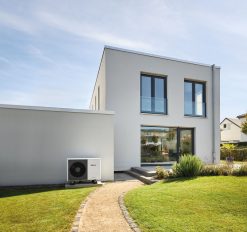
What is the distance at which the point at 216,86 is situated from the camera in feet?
55.3

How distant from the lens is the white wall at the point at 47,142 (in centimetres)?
973

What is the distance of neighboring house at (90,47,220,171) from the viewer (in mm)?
14117

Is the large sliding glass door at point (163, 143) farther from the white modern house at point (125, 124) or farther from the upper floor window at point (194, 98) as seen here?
the upper floor window at point (194, 98)

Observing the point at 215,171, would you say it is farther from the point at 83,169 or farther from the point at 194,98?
the point at 194,98

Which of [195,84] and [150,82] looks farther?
[195,84]

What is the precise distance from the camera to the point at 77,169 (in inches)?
395

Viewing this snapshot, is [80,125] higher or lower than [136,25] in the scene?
lower

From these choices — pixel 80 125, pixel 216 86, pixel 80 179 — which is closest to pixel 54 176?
pixel 80 179

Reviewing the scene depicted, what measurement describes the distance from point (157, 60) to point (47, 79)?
7.20 m

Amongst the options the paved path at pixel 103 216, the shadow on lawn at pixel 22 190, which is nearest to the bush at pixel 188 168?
the paved path at pixel 103 216

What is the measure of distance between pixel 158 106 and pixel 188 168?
19.5 ft

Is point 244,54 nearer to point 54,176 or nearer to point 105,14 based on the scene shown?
point 105,14

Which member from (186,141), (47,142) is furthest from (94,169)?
(186,141)

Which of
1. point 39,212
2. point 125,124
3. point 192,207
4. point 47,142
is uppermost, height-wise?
point 125,124
